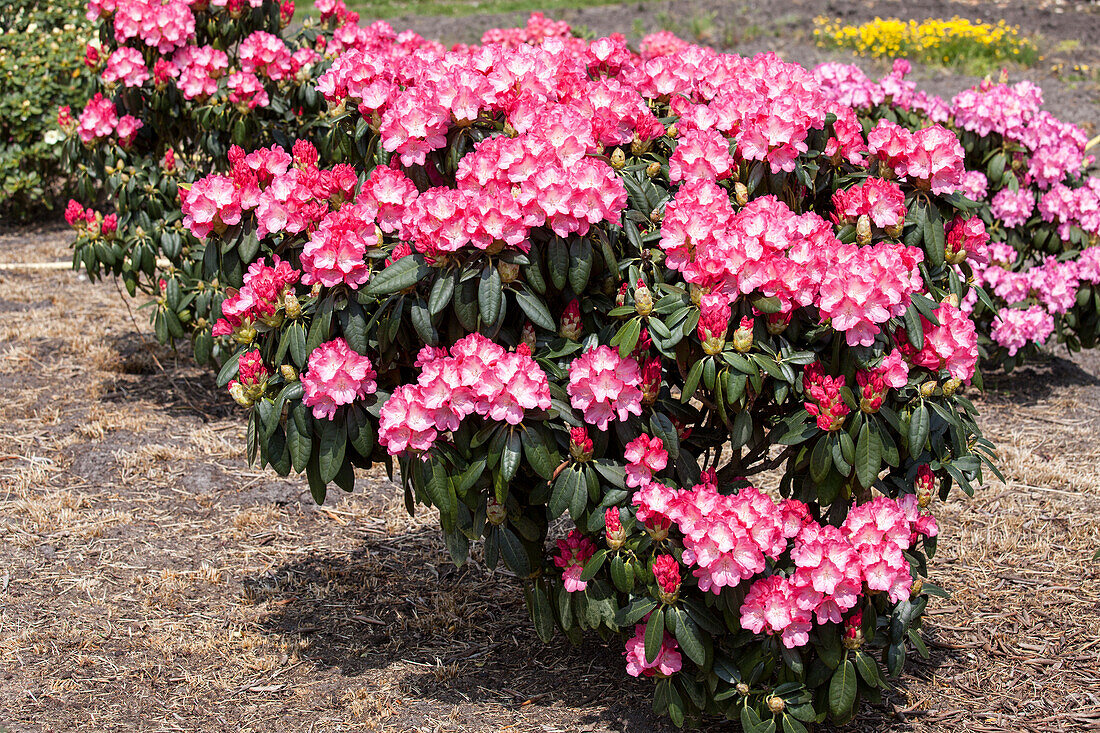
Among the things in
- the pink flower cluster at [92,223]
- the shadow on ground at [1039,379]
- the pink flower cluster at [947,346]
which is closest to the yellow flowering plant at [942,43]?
the shadow on ground at [1039,379]

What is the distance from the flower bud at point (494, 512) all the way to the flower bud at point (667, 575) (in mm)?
424

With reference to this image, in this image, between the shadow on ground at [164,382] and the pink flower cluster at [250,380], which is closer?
the pink flower cluster at [250,380]

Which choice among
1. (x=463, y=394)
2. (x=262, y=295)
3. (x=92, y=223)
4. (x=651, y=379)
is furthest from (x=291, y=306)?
(x=92, y=223)

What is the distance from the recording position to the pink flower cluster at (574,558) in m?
2.74

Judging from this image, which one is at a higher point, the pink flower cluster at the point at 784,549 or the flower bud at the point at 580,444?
the flower bud at the point at 580,444

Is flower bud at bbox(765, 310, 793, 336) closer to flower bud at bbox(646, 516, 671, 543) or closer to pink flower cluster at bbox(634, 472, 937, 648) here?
pink flower cluster at bbox(634, 472, 937, 648)

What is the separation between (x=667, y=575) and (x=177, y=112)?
3611 millimetres

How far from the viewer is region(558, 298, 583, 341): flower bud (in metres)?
2.66

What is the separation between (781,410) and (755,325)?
13.0 inches

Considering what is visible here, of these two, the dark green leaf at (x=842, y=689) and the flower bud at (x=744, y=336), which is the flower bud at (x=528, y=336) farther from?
the dark green leaf at (x=842, y=689)

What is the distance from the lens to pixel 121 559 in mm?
3824

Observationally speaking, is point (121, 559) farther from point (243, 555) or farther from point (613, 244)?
point (613, 244)

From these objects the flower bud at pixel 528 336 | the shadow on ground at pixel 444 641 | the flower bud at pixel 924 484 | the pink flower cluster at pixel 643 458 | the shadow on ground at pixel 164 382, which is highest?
the flower bud at pixel 528 336

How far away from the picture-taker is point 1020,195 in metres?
5.09
